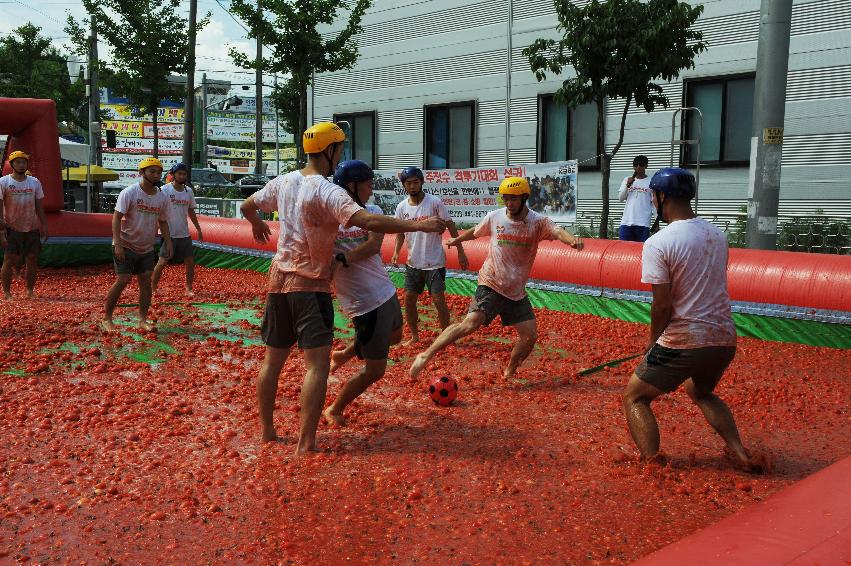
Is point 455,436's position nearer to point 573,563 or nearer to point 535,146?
point 573,563

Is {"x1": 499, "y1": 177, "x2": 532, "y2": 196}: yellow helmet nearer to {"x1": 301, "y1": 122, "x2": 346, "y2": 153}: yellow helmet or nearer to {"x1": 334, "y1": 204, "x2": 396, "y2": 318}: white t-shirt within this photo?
{"x1": 334, "y1": 204, "x2": 396, "y2": 318}: white t-shirt

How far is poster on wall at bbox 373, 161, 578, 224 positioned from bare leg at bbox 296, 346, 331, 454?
10.6 meters

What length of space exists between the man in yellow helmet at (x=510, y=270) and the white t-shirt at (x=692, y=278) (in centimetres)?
263

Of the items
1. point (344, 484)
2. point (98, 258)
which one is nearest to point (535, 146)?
point (98, 258)

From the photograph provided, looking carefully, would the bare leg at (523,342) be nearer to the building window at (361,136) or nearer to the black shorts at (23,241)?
the black shorts at (23,241)

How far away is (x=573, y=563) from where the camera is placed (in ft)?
13.3

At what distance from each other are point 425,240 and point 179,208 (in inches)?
198

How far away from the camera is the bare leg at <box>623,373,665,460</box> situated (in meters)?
5.34

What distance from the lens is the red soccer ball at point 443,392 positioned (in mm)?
6957

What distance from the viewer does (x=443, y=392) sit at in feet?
22.8

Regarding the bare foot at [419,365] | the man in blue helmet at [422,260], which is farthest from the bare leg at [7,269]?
the bare foot at [419,365]

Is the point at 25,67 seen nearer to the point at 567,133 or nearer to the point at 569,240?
the point at 567,133

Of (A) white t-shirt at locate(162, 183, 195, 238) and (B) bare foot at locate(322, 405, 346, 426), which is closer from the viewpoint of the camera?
(B) bare foot at locate(322, 405, 346, 426)

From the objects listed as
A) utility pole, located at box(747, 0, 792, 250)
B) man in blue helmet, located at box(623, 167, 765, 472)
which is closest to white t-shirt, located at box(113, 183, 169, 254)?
man in blue helmet, located at box(623, 167, 765, 472)
